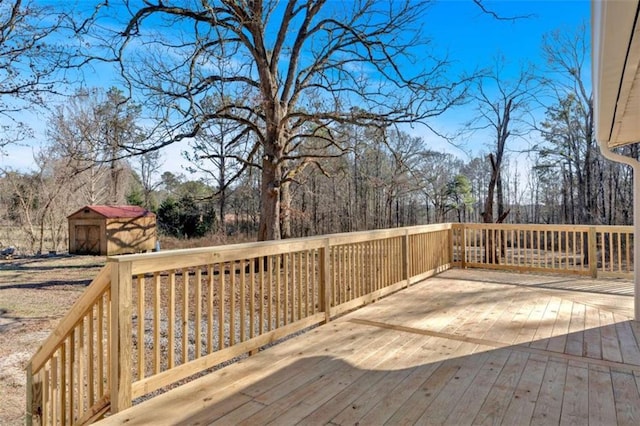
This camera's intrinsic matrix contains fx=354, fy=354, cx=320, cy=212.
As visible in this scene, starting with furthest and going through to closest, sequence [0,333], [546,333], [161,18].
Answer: [161,18] → [0,333] → [546,333]

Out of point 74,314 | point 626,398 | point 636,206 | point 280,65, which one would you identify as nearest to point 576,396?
point 626,398

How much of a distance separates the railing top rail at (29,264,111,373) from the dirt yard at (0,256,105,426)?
184 centimetres

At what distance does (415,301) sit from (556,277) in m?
3.32

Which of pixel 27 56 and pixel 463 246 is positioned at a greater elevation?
pixel 27 56

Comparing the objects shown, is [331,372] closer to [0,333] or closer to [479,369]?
[479,369]

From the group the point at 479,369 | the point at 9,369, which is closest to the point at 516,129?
the point at 479,369

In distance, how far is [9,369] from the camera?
4.36 metres

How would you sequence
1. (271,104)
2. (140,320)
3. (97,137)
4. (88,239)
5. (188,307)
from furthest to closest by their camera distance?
(88,239)
(271,104)
(97,137)
(188,307)
(140,320)

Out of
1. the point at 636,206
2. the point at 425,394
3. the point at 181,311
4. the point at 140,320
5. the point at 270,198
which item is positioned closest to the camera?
the point at 140,320

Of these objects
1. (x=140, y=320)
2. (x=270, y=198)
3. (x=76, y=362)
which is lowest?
(x=76, y=362)

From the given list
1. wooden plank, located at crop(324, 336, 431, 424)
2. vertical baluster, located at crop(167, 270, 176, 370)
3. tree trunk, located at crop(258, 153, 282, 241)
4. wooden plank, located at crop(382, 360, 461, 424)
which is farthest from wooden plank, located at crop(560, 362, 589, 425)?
tree trunk, located at crop(258, 153, 282, 241)

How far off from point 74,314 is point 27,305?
251 inches

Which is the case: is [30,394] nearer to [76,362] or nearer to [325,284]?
[76,362]

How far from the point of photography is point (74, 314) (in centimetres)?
219
